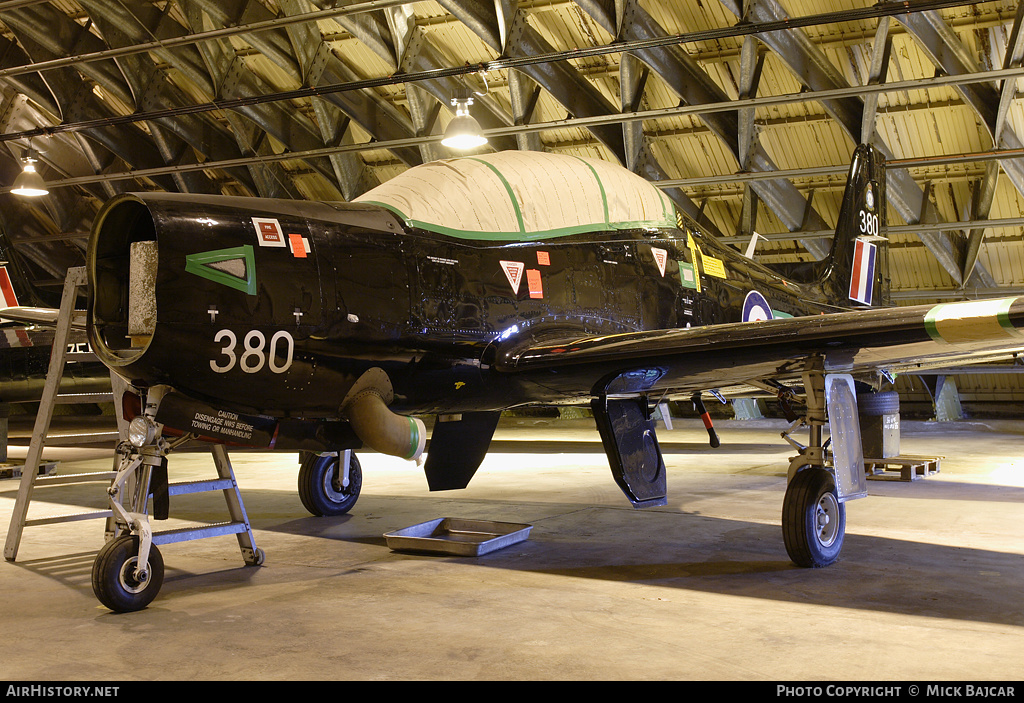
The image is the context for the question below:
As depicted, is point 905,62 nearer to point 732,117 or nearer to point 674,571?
point 732,117

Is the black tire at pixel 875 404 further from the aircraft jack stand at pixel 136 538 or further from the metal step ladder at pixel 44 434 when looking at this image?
the metal step ladder at pixel 44 434

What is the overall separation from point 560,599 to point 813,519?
5.32ft

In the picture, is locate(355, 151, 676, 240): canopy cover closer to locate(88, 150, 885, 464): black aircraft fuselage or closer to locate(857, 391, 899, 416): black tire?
locate(88, 150, 885, 464): black aircraft fuselage

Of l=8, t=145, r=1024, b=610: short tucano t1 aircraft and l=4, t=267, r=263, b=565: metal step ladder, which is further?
l=4, t=267, r=263, b=565: metal step ladder

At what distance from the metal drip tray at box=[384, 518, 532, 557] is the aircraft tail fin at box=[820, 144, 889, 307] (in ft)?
17.4

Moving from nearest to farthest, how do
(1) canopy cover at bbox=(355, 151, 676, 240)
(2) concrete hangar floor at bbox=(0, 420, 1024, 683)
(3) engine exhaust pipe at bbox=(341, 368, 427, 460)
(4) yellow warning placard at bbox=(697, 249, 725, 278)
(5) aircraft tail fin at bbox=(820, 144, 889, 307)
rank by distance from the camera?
(2) concrete hangar floor at bbox=(0, 420, 1024, 683), (3) engine exhaust pipe at bbox=(341, 368, 427, 460), (1) canopy cover at bbox=(355, 151, 676, 240), (4) yellow warning placard at bbox=(697, 249, 725, 278), (5) aircraft tail fin at bbox=(820, 144, 889, 307)

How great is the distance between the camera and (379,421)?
14.8ft

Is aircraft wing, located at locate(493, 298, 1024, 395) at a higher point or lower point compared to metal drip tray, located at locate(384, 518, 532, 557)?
higher

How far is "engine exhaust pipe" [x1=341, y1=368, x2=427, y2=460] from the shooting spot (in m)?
4.48

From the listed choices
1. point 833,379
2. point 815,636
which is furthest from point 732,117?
point 815,636

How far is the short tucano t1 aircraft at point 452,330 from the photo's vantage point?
13.5 feet

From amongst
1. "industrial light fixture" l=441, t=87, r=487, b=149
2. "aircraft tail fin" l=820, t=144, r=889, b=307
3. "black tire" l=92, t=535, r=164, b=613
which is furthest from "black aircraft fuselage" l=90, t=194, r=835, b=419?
"aircraft tail fin" l=820, t=144, r=889, b=307

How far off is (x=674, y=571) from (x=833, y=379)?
1482 millimetres

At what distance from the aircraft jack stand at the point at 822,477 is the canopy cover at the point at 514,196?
1.89m
